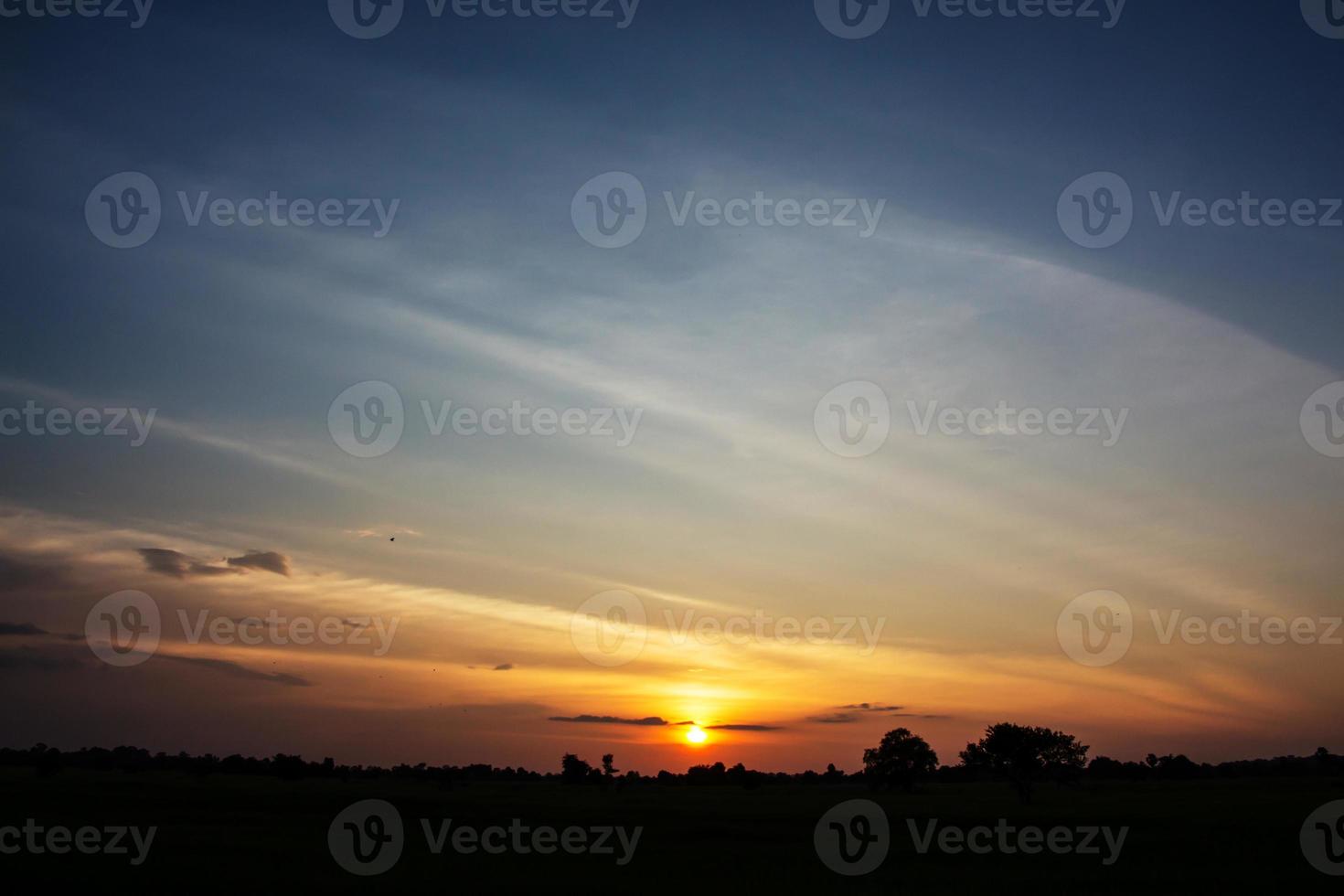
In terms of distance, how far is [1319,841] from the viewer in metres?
54.4

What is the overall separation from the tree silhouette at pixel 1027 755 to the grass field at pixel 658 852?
15.2 meters

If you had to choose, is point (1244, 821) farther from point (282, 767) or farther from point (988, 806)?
point (282, 767)

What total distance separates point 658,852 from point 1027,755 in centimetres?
7345

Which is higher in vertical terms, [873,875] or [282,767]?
[873,875]

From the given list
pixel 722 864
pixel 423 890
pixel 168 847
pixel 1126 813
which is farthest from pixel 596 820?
pixel 1126 813

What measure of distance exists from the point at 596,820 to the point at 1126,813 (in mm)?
47861

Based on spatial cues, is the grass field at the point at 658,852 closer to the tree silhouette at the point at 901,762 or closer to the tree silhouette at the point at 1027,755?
the tree silhouette at the point at 1027,755

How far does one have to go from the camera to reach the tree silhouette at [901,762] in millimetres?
142750

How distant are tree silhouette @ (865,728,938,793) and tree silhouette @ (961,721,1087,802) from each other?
31.7 metres

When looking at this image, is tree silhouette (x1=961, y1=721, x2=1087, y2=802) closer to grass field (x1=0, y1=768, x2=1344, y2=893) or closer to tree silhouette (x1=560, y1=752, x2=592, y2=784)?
grass field (x1=0, y1=768, x2=1344, y2=893)

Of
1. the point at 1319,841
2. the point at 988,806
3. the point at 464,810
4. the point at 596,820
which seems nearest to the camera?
the point at 1319,841

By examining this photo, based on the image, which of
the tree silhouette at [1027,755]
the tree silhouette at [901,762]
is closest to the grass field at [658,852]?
the tree silhouette at [1027,755]

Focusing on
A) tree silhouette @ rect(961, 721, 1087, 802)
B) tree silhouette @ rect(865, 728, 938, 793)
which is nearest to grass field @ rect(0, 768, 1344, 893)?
tree silhouette @ rect(961, 721, 1087, 802)

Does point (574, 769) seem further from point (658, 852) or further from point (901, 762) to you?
point (658, 852)
